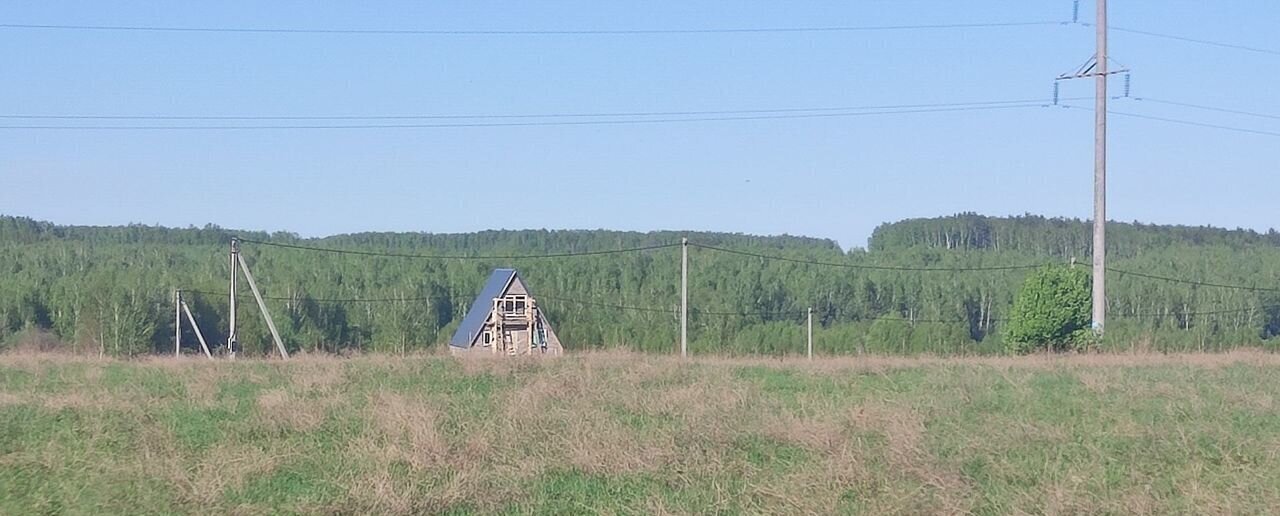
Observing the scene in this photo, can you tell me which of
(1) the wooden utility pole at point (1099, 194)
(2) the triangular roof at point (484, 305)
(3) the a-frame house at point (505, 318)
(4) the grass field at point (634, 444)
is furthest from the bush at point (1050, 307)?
(2) the triangular roof at point (484, 305)

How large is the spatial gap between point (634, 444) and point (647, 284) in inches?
3521

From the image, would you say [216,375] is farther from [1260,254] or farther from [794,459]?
[1260,254]

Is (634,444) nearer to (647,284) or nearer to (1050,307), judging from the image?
(1050,307)

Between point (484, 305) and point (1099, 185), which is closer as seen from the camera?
point (1099, 185)

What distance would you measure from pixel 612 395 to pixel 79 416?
517 cm

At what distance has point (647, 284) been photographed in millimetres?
99625

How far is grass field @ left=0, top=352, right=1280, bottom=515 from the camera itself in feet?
29.7

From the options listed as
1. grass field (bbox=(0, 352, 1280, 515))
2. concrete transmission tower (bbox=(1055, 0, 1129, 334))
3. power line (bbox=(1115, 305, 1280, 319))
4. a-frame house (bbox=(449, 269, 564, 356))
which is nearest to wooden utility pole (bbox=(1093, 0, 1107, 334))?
concrete transmission tower (bbox=(1055, 0, 1129, 334))

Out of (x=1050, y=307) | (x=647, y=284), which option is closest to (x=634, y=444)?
(x=1050, y=307)

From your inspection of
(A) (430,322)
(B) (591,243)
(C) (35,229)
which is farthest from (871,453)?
(C) (35,229)

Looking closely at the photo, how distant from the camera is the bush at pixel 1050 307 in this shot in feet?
87.4

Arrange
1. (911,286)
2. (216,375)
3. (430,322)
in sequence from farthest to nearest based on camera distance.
A: (911,286)
(430,322)
(216,375)

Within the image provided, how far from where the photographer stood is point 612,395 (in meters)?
12.5

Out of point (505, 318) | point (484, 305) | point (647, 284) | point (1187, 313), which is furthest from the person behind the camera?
point (647, 284)
